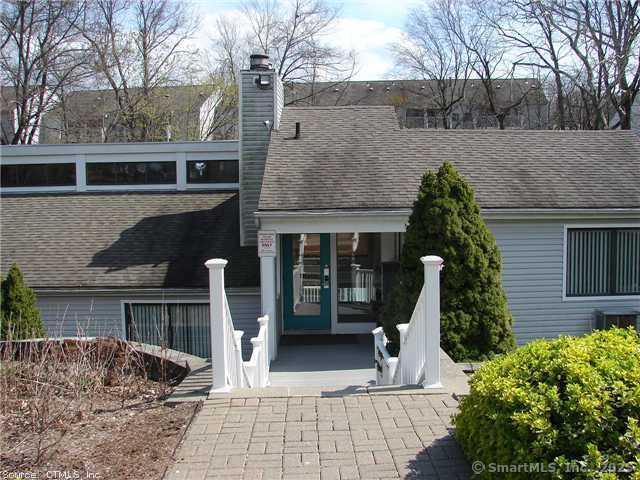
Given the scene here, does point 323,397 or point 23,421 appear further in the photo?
point 323,397

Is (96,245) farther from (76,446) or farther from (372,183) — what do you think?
(76,446)

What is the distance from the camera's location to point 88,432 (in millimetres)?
4895

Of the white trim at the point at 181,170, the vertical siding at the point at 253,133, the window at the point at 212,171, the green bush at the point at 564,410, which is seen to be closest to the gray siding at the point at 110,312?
the vertical siding at the point at 253,133

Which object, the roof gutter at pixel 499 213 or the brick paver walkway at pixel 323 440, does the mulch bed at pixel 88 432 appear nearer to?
the brick paver walkway at pixel 323 440

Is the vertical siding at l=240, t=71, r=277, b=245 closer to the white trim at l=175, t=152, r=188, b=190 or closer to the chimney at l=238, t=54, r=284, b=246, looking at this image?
the chimney at l=238, t=54, r=284, b=246

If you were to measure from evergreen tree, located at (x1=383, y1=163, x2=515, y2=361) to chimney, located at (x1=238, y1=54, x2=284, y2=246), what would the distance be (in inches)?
218

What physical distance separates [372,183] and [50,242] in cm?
732

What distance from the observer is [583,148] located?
1284 centimetres

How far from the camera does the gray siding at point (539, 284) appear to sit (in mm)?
11008

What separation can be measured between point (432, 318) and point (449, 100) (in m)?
36.6

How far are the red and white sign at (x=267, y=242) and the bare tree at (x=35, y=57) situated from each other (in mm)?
21442

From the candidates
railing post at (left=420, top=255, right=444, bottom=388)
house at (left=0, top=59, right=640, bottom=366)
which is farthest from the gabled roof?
railing post at (left=420, top=255, right=444, bottom=388)

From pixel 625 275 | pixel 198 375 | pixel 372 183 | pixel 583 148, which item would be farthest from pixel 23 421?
pixel 583 148

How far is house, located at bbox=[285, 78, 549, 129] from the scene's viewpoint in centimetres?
3750
